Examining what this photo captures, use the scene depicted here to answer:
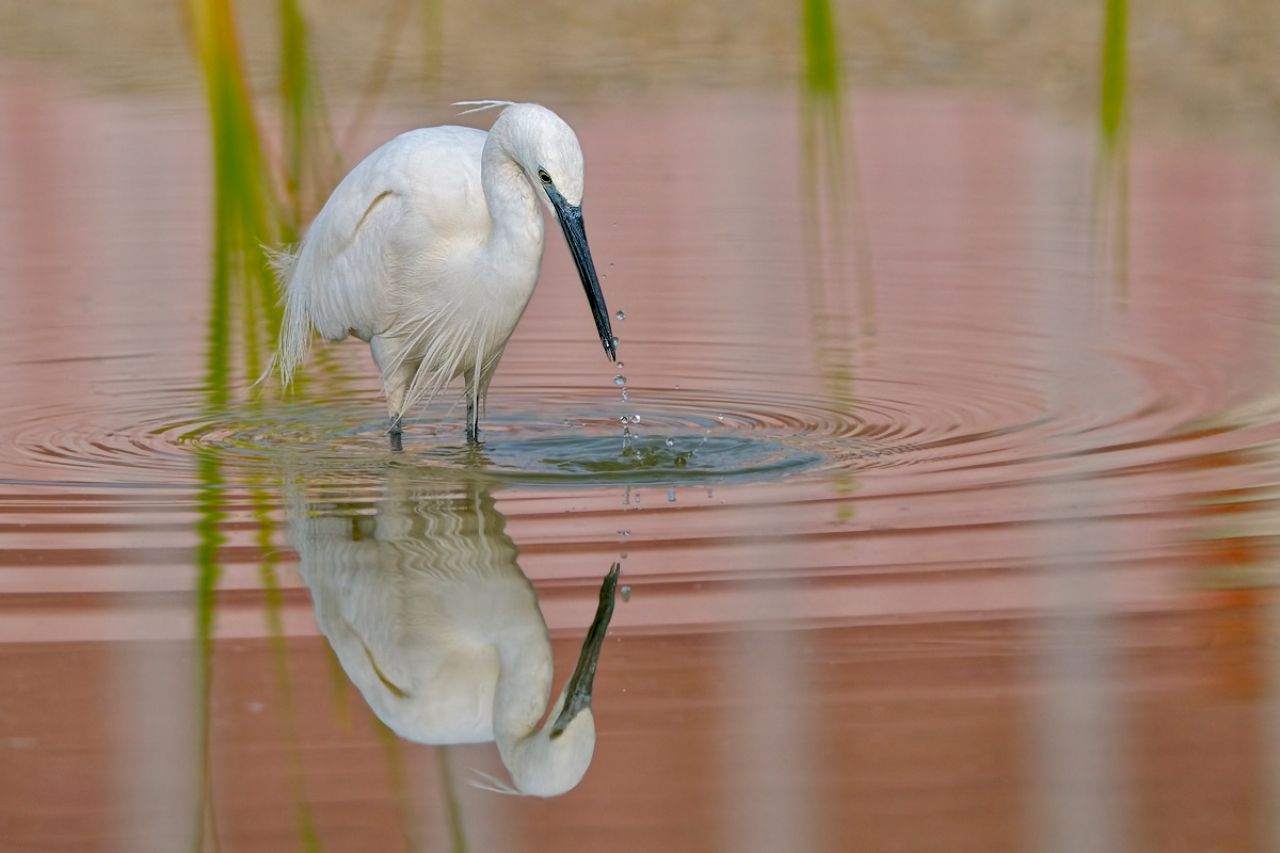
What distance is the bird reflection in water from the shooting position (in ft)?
11.4

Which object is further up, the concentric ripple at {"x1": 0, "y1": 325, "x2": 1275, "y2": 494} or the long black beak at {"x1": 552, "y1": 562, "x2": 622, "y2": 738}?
the concentric ripple at {"x1": 0, "y1": 325, "x2": 1275, "y2": 494}

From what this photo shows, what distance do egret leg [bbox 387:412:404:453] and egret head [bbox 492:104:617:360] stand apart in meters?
1.01

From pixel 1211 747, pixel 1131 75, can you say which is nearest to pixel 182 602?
pixel 1211 747

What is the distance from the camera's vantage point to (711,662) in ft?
12.4

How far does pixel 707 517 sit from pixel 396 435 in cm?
134

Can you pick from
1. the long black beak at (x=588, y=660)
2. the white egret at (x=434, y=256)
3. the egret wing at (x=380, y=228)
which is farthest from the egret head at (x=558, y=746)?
the egret wing at (x=380, y=228)

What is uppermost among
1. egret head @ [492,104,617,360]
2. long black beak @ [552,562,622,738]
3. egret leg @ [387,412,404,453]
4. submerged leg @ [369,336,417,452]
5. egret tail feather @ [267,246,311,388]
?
egret head @ [492,104,617,360]

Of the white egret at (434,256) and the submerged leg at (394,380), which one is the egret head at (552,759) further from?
the submerged leg at (394,380)

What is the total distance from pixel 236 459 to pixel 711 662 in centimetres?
218

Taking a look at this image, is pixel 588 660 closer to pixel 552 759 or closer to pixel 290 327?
pixel 552 759

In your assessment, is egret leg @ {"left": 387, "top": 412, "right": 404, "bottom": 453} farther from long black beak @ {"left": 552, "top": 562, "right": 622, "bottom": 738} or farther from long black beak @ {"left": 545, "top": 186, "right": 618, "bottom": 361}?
long black beak @ {"left": 552, "top": 562, "right": 622, "bottom": 738}

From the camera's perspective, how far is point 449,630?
4020 millimetres

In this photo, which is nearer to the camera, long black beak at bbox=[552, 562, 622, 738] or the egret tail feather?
long black beak at bbox=[552, 562, 622, 738]

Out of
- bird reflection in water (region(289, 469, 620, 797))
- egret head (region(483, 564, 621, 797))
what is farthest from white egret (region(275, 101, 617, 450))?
egret head (region(483, 564, 621, 797))
